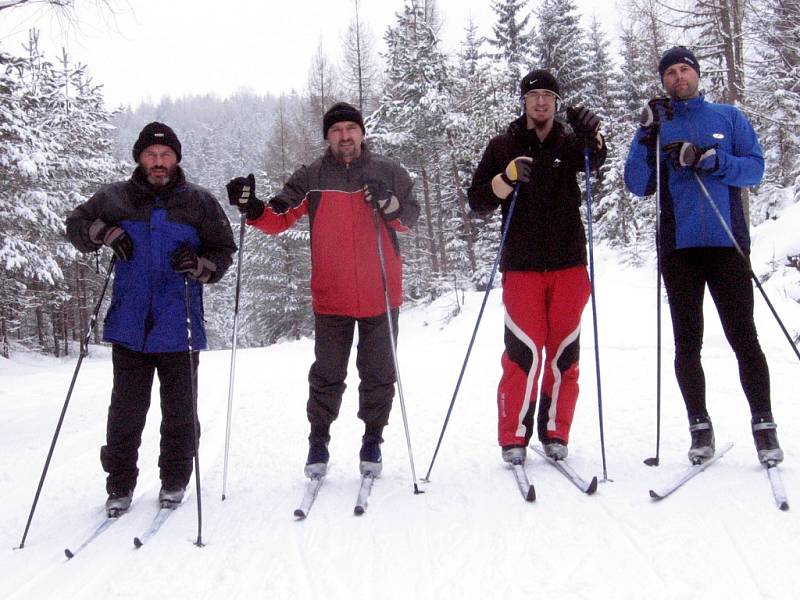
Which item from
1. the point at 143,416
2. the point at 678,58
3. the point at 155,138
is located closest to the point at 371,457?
the point at 143,416

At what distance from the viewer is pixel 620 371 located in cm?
709

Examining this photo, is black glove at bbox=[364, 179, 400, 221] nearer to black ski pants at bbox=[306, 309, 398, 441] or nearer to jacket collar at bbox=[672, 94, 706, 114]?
black ski pants at bbox=[306, 309, 398, 441]

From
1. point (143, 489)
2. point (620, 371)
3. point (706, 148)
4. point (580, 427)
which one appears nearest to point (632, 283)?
point (620, 371)

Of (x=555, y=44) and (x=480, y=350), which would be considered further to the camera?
(x=555, y=44)

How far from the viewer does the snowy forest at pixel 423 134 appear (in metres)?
14.4

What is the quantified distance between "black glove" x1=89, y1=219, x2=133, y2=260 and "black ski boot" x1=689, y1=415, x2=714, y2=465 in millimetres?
3244

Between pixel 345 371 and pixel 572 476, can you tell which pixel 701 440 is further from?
pixel 345 371

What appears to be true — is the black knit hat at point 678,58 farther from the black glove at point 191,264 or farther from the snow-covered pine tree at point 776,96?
the snow-covered pine tree at point 776,96

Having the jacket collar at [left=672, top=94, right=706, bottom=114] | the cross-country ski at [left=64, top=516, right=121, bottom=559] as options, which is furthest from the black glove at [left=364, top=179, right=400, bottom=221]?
the cross-country ski at [left=64, top=516, right=121, bottom=559]

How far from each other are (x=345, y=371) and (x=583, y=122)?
78.7 inches

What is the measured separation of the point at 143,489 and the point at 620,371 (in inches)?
209

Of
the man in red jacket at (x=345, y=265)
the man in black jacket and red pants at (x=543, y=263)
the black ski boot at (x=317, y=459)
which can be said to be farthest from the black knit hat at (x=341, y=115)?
the black ski boot at (x=317, y=459)

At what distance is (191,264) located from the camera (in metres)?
3.33

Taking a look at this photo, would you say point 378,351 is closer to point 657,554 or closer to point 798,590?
point 657,554
